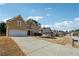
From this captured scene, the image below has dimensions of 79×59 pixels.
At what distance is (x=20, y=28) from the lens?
28.5 feet

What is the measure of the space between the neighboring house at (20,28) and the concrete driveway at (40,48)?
0.25ft

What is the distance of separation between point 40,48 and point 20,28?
0.42 m

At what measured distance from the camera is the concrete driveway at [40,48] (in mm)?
8570

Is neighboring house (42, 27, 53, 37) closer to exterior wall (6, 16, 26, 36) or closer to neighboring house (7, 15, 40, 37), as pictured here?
neighboring house (7, 15, 40, 37)

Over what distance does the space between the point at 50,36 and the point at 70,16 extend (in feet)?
1.38

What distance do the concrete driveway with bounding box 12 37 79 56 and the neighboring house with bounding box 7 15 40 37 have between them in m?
0.08

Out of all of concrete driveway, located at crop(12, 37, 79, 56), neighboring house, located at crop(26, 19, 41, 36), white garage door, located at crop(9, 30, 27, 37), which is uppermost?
neighboring house, located at crop(26, 19, 41, 36)

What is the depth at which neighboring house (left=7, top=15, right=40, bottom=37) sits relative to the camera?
8.62m

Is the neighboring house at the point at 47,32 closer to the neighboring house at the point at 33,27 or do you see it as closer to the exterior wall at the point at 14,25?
the neighboring house at the point at 33,27

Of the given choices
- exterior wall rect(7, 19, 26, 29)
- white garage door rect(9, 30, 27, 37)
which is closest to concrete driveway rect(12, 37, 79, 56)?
white garage door rect(9, 30, 27, 37)

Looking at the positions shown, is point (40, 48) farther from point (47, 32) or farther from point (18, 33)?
point (18, 33)

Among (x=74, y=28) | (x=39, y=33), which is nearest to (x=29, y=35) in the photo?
(x=39, y=33)

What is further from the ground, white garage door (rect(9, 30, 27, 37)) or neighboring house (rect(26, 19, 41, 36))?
neighboring house (rect(26, 19, 41, 36))

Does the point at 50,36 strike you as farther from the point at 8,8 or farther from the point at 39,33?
the point at 8,8
